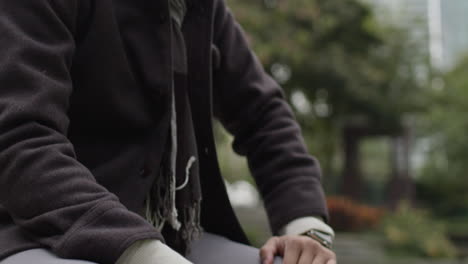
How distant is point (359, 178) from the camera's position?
12055 mm

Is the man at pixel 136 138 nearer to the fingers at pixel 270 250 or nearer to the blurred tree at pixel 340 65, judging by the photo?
the fingers at pixel 270 250

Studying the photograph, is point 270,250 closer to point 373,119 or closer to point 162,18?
point 162,18

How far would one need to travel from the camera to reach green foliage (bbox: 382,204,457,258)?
8000mm

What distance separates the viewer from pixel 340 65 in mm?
8641

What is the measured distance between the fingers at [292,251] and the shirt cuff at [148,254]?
24 cm

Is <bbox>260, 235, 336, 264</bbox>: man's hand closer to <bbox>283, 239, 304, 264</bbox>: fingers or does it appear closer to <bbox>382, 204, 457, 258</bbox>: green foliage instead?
<bbox>283, 239, 304, 264</bbox>: fingers

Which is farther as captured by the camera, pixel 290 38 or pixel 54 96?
pixel 290 38

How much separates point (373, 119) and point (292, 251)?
957cm

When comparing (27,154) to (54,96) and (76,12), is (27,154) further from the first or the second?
(76,12)

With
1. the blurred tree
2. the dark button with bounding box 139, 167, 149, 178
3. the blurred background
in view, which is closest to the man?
the dark button with bounding box 139, 167, 149, 178

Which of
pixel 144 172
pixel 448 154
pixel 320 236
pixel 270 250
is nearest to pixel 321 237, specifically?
pixel 320 236

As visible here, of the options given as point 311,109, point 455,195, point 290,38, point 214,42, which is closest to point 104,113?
point 214,42

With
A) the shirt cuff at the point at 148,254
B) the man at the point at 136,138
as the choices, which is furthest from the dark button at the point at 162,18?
the shirt cuff at the point at 148,254

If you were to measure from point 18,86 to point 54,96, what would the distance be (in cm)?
4
